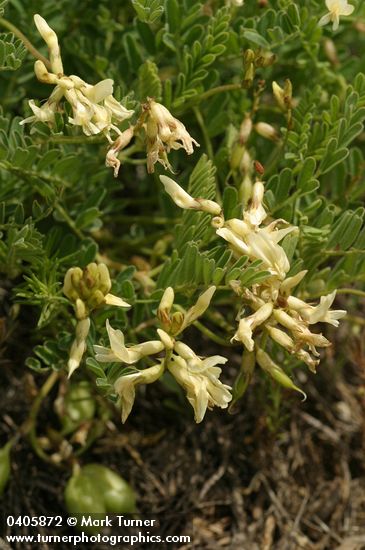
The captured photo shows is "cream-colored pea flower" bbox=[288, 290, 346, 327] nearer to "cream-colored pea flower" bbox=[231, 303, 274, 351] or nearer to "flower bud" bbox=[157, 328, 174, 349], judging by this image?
"cream-colored pea flower" bbox=[231, 303, 274, 351]

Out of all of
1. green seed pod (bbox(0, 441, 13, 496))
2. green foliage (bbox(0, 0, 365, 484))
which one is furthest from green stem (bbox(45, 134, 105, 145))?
green seed pod (bbox(0, 441, 13, 496))

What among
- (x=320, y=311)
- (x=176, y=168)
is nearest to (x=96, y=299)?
(x=320, y=311)

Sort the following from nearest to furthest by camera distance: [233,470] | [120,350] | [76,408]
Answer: [120,350]
[76,408]
[233,470]

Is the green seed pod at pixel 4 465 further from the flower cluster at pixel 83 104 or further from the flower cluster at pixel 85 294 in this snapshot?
the flower cluster at pixel 83 104

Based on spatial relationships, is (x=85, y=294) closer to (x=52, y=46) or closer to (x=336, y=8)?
(x=52, y=46)

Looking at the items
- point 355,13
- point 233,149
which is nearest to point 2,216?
point 233,149

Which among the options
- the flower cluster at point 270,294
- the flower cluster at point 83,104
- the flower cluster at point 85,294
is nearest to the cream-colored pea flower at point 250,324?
the flower cluster at point 270,294
